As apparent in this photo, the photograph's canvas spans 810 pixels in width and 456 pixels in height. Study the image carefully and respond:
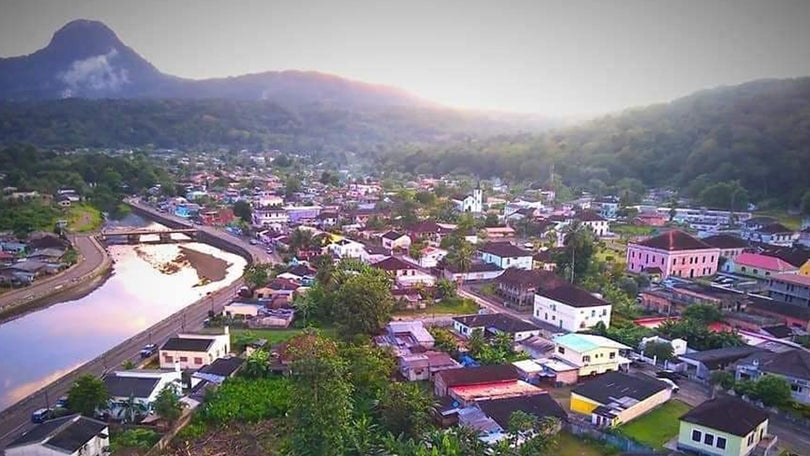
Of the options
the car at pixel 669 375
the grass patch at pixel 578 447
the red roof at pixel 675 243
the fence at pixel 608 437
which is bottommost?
the grass patch at pixel 578 447

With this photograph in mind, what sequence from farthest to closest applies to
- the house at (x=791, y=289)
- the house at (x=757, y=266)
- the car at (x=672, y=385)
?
the house at (x=757, y=266)
the house at (x=791, y=289)
the car at (x=672, y=385)

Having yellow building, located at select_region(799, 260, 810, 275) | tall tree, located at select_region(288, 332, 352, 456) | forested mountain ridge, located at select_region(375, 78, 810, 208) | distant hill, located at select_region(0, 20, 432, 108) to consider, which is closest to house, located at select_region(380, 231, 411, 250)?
yellow building, located at select_region(799, 260, 810, 275)

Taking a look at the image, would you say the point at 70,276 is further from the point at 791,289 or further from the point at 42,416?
the point at 791,289

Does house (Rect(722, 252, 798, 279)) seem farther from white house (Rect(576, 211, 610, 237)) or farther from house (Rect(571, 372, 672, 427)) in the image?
house (Rect(571, 372, 672, 427))

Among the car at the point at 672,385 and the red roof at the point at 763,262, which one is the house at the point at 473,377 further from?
the red roof at the point at 763,262

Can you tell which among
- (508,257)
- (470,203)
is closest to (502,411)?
(508,257)

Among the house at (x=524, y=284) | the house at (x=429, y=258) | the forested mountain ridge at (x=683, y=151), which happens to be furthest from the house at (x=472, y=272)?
the forested mountain ridge at (x=683, y=151)
